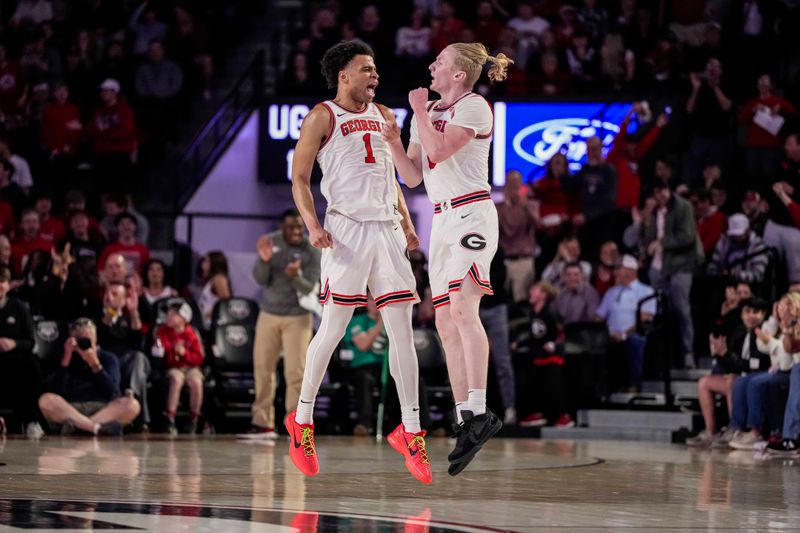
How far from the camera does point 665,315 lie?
14.2 m

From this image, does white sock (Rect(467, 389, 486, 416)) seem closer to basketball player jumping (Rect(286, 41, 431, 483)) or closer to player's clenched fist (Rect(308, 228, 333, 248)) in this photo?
basketball player jumping (Rect(286, 41, 431, 483))

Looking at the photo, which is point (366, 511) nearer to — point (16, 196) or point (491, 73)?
point (491, 73)

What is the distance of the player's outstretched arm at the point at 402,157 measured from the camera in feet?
24.6

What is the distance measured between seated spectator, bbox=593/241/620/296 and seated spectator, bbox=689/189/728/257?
92 cm

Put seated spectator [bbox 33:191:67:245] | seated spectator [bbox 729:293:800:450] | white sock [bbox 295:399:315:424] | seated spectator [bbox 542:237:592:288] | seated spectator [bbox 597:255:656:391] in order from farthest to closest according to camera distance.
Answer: seated spectator [bbox 33:191:67:245] < seated spectator [bbox 542:237:592:288] < seated spectator [bbox 597:255:656:391] < seated spectator [bbox 729:293:800:450] < white sock [bbox 295:399:315:424]

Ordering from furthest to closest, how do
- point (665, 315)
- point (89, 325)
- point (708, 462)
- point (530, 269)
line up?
point (530, 269) → point (665, 315) → point (89, 325) → point (708, 462)

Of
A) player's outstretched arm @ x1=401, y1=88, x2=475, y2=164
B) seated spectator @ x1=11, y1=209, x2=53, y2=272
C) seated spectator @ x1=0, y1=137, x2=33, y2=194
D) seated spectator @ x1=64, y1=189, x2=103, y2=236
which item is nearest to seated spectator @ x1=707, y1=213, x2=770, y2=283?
seated spectator @ x1=64, y1=189, x2=103, y2=236

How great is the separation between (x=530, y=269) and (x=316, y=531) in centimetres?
1005

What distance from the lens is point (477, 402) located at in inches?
291

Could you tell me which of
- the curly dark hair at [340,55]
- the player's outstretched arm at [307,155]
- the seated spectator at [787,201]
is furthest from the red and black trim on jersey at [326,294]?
the seated spectator at [787,201]

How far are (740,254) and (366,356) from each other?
3.95 metres

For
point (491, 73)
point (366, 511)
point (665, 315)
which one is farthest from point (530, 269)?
point (366, 511)

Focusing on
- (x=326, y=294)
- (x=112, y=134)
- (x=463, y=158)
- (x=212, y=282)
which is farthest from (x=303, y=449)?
(x=112, y=134)

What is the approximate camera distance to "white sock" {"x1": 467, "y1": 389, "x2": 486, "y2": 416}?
7383 mm
